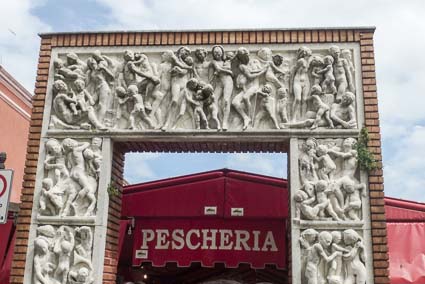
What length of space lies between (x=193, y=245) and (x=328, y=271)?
2.54 metres

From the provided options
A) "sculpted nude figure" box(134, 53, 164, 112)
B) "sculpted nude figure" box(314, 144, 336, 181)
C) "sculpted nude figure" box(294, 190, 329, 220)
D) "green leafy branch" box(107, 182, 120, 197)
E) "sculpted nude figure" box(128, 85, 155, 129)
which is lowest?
"sculpted nude figure" box(294, 190, 329, 220)

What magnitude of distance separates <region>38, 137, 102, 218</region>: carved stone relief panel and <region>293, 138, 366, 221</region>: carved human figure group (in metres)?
2.62

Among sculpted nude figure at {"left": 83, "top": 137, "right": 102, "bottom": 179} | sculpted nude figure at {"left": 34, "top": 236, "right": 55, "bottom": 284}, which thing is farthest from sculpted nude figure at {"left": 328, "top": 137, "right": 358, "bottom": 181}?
sculpted nude figure at {"left": 34, "top": 236, "right": 55, "bottom": 284}

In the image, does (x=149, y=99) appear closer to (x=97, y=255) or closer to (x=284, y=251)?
(x=97, y=255)

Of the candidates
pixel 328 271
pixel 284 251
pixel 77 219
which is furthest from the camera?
pixel 284 251

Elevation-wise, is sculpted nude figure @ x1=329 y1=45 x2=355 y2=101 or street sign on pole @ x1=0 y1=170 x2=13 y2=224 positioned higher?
sculpted nude figure @ x1=329 y1=45 x2=355 y2=101

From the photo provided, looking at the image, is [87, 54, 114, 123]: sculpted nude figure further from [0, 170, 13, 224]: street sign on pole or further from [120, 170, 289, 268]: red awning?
[120, 170, 289, 268]: red awning

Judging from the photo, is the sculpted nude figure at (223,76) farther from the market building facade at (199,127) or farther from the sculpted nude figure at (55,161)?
the sculpted nude figure at (55,161)

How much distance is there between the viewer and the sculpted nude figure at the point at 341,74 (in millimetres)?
6961

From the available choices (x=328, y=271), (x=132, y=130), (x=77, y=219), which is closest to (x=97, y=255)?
(x=77, y=219)

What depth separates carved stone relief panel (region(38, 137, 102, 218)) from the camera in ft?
22.5

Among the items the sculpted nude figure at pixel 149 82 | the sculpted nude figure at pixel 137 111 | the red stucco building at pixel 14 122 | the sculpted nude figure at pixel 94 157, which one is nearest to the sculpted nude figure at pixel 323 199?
the sculpted nude figure at pixel 137 111

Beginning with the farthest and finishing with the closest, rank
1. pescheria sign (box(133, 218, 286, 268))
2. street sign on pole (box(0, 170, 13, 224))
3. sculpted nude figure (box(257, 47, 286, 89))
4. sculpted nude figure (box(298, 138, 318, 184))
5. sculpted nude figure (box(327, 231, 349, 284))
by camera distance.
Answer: pescheria sign (box(133, 218, 286, 268)) → sculpted nude figure (box(257, 47, 286, 89)) → sculpted nude figure (box(298, 138, 318, 184)) → sculpted nude figure (box(327, 231, 349, 284)) → street sign on pole (box(0, 170, 13, 224))

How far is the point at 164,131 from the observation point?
6.98m
